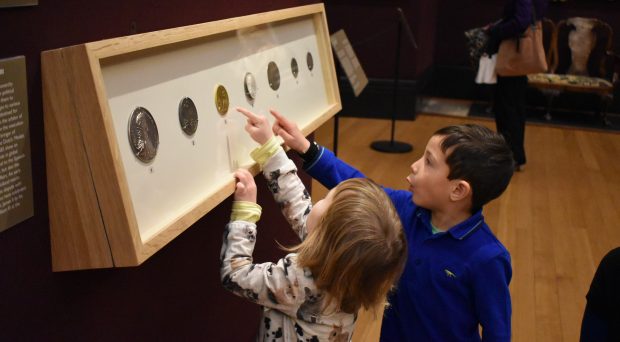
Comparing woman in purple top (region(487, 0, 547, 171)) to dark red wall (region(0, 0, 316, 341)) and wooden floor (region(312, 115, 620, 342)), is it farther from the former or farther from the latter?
dark red wall (region(0, 0, 316, 341))

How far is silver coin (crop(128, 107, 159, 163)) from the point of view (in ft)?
3.81

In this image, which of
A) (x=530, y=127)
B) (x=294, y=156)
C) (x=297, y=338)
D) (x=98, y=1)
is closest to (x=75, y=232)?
(x=98, y=1)

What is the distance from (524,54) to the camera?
16.9 ft

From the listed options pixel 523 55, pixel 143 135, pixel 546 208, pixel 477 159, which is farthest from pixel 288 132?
pixel 523 55

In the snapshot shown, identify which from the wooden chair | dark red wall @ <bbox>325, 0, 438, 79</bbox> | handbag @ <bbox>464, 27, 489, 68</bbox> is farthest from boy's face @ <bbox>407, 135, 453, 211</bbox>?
the wooden chair

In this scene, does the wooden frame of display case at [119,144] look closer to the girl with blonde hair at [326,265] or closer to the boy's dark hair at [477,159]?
the girl with blonde hair at [326,265]

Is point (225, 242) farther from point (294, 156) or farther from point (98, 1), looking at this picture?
point (294, 156)

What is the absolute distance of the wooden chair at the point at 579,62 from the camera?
7434 mm

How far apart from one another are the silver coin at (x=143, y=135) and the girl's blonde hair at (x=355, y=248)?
408mm

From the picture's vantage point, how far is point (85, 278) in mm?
1242

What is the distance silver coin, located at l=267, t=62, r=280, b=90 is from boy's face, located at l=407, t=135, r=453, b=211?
469mm

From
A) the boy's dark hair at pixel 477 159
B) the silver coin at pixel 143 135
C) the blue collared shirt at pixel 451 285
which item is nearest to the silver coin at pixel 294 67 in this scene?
the blue collared shirt at pixel 451 285

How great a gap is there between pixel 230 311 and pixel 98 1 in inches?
46.3

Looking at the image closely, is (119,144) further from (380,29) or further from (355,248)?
(380,29)
